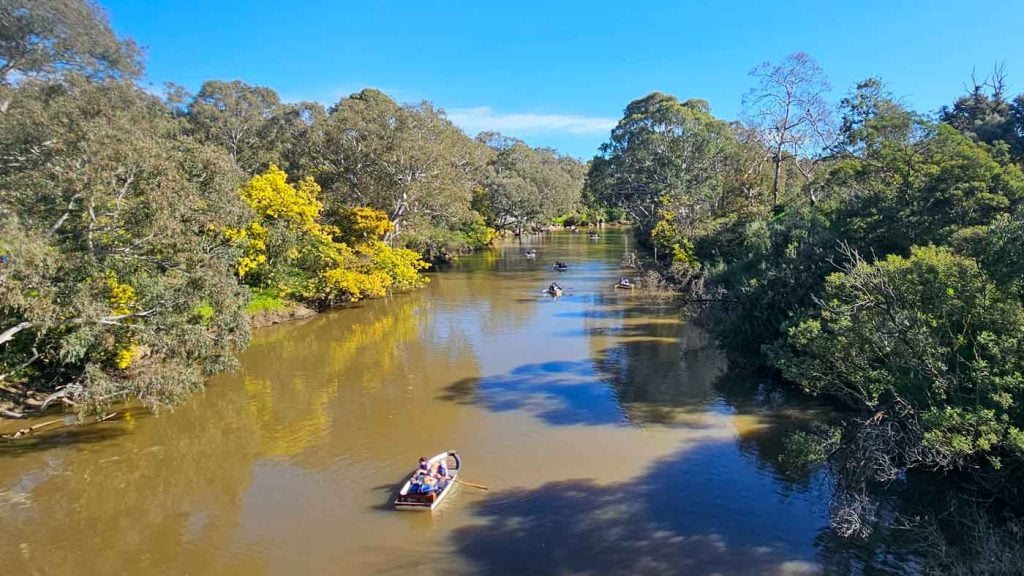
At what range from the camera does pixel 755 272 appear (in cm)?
2323

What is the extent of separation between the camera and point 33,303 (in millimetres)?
13203

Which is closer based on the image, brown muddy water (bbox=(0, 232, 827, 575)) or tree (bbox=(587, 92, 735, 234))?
brown muddy water (bbox=(0, 232, 827, 575))

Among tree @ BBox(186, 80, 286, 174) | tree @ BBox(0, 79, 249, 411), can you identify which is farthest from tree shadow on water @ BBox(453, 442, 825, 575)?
tree @ BBox(186, 80, 286, 174)

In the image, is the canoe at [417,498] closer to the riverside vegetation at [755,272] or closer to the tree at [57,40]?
the riverside vegetation at [755,272]

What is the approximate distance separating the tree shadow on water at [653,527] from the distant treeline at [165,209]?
956 centimetres

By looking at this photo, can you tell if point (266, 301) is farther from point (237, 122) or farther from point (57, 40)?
point (237, 122)

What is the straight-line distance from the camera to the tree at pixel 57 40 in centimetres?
2867

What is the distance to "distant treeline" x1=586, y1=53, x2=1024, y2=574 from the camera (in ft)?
31.0

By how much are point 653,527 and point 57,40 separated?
120ft

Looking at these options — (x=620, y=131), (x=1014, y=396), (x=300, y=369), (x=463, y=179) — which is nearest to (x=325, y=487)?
(x=300, y=369)

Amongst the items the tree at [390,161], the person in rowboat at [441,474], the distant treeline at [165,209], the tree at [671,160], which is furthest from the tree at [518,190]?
the person in rowboat at [441,474]

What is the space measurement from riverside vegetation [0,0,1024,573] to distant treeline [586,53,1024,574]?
5 cm

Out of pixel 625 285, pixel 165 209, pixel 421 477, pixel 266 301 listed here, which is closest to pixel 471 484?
pixel 421 477

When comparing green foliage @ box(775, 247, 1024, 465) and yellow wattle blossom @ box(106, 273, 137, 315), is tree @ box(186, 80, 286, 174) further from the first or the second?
green foliage @ box(775, 247, 1024, 465)
